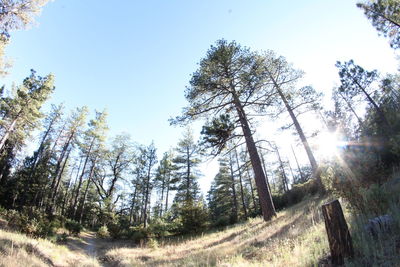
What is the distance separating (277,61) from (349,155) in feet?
26.3

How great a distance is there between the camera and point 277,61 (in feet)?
43.8

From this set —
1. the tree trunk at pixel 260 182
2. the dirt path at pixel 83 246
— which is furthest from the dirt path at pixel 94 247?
the tree trunk at pixel 260 182

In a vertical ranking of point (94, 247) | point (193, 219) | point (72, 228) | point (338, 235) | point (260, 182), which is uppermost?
point (260, 182)

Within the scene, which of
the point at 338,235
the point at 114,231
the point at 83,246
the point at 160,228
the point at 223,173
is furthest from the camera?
the point at 223,173

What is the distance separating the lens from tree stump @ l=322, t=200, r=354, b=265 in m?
2.90

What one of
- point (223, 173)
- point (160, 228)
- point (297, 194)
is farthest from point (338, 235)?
point (223, 173)

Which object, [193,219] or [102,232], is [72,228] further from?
[193,219]

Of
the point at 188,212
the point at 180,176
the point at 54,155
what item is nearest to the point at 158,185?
the point at 180,176

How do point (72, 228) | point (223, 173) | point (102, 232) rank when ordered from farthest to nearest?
1. point (223, 173)
2. point (102, 232)
3. point (72, 228)

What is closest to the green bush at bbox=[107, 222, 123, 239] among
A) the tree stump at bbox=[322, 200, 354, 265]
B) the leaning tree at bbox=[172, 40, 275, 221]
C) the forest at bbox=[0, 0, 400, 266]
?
the forest at bbox=[0, 0, 400, 266]

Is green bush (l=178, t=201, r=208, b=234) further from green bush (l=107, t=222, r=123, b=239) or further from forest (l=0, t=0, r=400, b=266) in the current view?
green bush (l=107, t=222, r=123, b=239)

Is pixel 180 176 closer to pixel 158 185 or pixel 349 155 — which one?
pixel 158 185

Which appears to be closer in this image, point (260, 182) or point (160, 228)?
point (260, 182)

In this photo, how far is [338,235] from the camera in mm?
2947
